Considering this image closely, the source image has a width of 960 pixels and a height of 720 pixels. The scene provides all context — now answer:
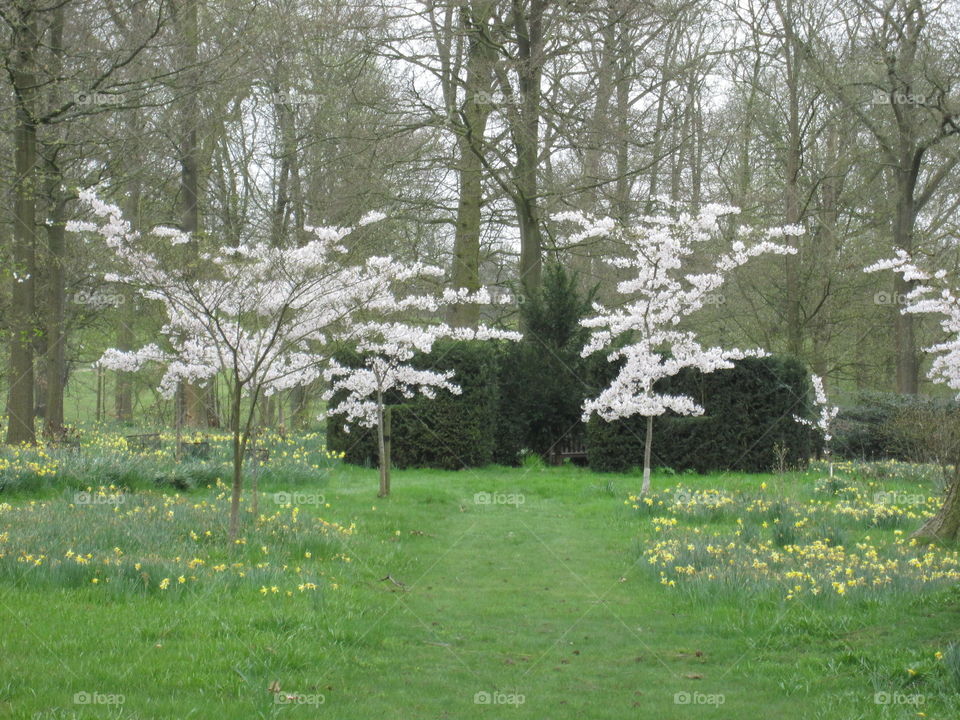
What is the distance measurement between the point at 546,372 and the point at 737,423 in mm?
3545

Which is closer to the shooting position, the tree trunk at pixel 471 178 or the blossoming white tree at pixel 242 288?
the blossoming white tree at pixel 242 288

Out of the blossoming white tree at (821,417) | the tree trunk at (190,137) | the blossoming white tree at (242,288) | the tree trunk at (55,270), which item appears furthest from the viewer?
the blossoming white tree at (821,417)

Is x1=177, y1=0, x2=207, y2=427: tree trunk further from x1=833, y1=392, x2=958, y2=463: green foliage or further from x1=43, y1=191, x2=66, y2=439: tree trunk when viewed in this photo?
x1=833, y1=392, x2=958, y2=463: green foliage

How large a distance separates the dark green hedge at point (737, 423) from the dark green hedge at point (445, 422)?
8.01ft

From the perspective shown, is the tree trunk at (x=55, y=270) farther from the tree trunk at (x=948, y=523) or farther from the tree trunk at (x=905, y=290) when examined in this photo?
the tree trunk at (x=905, y=290)

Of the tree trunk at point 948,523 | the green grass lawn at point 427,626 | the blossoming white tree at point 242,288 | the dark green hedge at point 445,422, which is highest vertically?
the blossoming white tree at point 242,288

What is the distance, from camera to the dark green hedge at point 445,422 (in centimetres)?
1636

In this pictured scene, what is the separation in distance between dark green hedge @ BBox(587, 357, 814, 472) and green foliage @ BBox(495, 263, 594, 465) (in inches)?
60.9

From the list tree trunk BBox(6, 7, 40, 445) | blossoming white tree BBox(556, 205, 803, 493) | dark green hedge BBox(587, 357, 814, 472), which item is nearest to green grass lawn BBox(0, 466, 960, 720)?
blossoming white tree BBox(556, 205, 803, 493)

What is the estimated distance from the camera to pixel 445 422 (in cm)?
1638

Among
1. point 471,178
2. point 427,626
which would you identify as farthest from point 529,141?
point 427,626

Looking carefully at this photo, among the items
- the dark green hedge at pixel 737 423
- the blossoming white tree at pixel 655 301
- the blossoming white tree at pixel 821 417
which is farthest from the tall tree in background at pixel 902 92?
the blossoming white tree at pixel 655 301

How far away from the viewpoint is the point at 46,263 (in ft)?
50.3

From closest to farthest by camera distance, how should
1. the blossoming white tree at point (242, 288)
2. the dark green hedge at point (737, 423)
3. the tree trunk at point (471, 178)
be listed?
the blossoming white tree at point (242, 288), the dark green hedge at point (737, 423), the tree trunk at point (471, 178)
